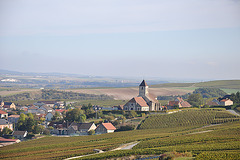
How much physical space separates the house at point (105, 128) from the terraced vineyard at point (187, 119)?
541cm

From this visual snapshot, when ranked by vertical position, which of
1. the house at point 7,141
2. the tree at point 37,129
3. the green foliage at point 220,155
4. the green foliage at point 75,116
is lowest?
the house at point 7,141

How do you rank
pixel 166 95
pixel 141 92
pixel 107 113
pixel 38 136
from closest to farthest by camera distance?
pixel 38 136 < pixel 107 113 < pixel 141 92 < pixel 166 95

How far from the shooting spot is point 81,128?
243 feet

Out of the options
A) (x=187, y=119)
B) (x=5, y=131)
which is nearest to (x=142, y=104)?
(x=187, y=119)

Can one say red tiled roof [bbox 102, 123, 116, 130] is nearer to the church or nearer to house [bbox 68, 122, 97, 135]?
house [bbox 68, 122, 97, 135]

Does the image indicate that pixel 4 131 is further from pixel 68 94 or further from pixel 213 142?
pixel 68 94

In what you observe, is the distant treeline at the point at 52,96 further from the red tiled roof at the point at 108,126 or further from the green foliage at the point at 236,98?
the red tiled roof at the point at 108,126

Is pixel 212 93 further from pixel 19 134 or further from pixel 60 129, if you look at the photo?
pixel 19 134

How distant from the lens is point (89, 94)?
17712 centimetres

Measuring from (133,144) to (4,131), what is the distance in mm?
34084

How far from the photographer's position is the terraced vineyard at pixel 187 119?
68.3 meters

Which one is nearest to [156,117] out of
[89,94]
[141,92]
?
[141,92]

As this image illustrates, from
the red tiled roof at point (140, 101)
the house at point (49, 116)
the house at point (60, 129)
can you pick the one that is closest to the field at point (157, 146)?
the house at point (60, 129)

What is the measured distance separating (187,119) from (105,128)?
14.5 meters
